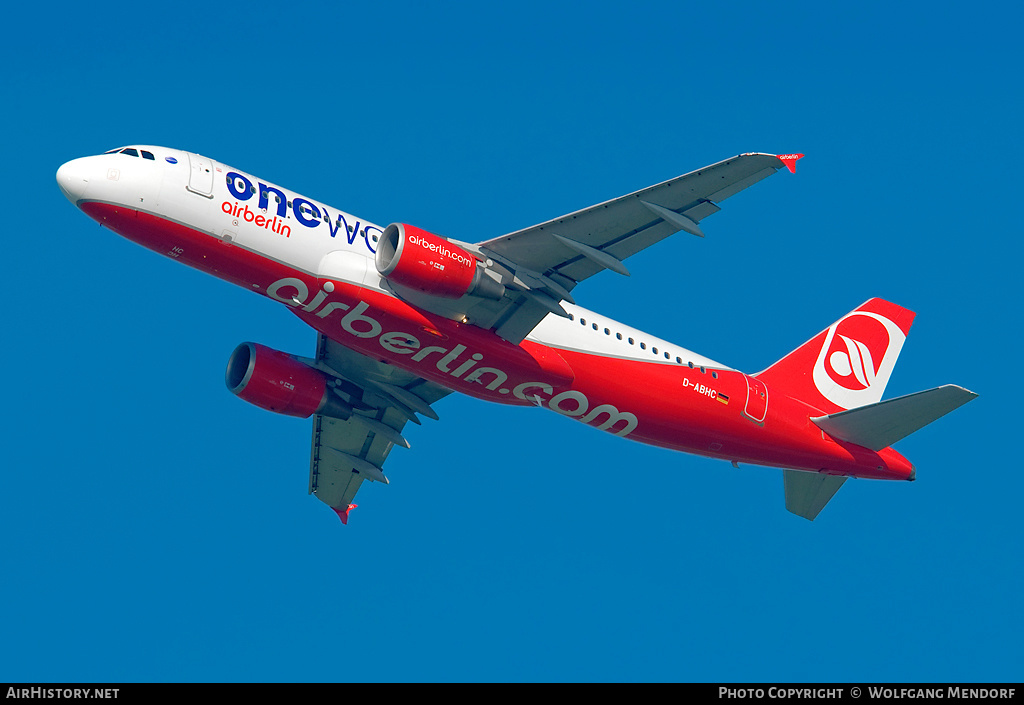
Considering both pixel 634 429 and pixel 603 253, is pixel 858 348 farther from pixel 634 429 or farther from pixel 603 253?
pixel 603 253

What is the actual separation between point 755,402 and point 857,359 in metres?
6.40

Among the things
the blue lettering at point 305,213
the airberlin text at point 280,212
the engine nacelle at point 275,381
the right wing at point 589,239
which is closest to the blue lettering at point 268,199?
the airberlin text at point 280,212

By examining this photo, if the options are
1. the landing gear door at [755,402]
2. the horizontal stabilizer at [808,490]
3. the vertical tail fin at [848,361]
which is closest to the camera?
the landing gear door at [755,402]

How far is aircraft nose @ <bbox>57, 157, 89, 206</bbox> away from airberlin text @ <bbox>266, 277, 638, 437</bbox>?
226 inches

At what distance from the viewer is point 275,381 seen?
3997cm

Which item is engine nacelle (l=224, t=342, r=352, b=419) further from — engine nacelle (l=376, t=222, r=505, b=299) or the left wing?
engine nacelle (l=376, t=222, r=505, b=299)

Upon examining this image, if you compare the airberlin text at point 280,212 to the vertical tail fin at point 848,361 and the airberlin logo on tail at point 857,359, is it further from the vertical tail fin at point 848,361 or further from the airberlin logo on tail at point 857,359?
the airberlin logo on tail at point 857,359

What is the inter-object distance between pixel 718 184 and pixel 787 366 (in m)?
13.4

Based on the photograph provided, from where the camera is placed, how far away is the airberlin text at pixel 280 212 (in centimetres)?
3344

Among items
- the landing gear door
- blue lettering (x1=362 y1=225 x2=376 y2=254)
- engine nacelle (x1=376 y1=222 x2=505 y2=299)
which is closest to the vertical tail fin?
the landing gear door

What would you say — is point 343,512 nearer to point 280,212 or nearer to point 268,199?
point 280,212

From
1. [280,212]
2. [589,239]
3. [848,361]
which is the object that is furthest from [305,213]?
[848,361]

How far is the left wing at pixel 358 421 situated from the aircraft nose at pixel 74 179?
11.1 m
